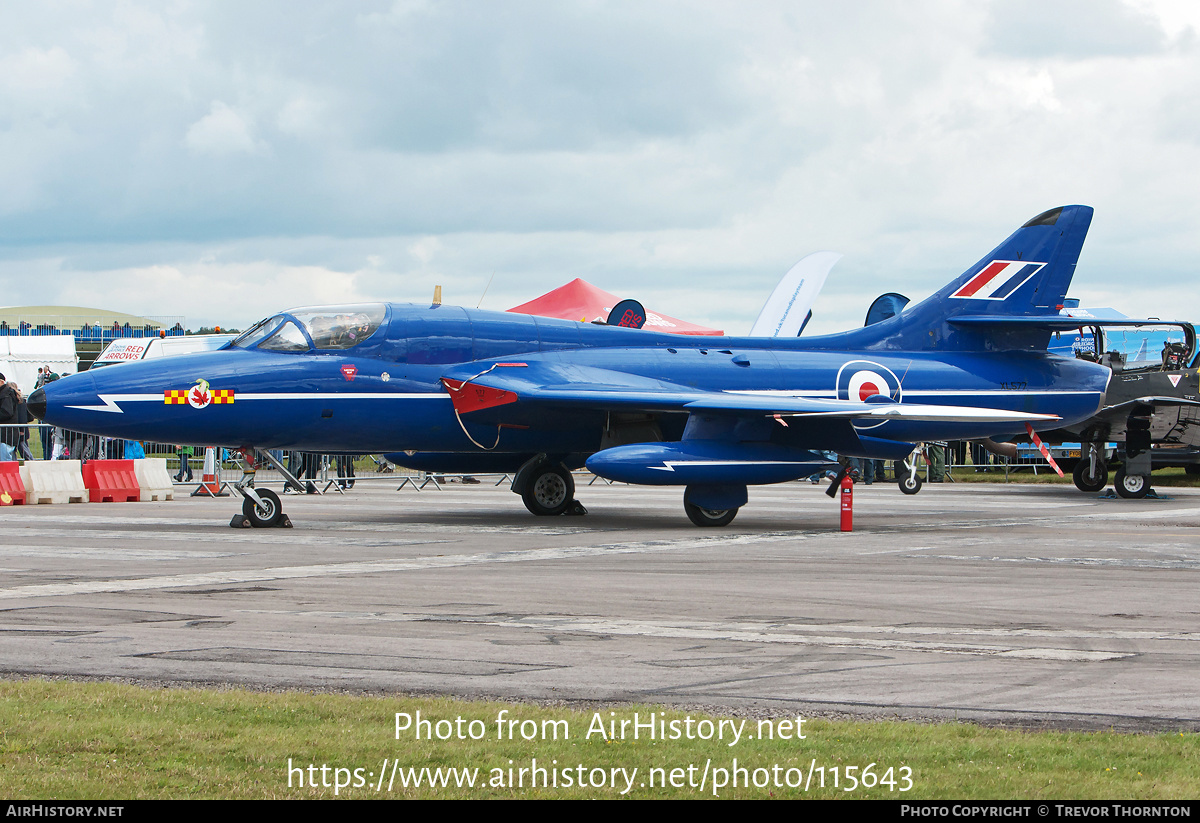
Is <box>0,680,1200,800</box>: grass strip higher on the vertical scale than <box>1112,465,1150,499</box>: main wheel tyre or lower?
higher

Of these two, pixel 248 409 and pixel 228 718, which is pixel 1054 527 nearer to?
pixel 248 409

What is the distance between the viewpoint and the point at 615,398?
16516mm

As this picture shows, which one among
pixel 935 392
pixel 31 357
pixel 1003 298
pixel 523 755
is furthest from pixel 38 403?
pixel 31 357

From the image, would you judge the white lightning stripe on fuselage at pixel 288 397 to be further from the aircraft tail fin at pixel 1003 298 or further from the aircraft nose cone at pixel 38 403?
the aircraft tail fin at pixel 1003 298

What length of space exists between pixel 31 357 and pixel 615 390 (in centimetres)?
2764

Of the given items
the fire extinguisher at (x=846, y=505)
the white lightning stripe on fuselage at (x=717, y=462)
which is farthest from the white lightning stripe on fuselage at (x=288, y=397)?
the fire extinguisher at (x=846, y=505)

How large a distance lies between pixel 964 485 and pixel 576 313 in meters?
11.8

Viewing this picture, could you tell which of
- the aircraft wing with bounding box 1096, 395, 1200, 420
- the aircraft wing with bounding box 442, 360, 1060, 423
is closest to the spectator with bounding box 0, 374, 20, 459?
the aircraft wing with bounding box 442, 360, 1060, 423

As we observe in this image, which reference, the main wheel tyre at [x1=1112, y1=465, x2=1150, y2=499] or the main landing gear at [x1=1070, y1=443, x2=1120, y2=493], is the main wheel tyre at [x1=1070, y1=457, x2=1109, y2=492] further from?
the main wheel tyre at [x1=1112, y1=465, x2=1150, y2=499]

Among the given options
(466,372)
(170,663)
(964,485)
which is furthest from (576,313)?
(170,663)

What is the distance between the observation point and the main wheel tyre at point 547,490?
19375 mm

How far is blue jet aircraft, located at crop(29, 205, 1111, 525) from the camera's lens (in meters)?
16.3

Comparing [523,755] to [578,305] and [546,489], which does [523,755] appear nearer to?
[546,489]

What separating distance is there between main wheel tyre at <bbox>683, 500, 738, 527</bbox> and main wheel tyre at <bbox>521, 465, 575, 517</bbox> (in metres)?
2.68
